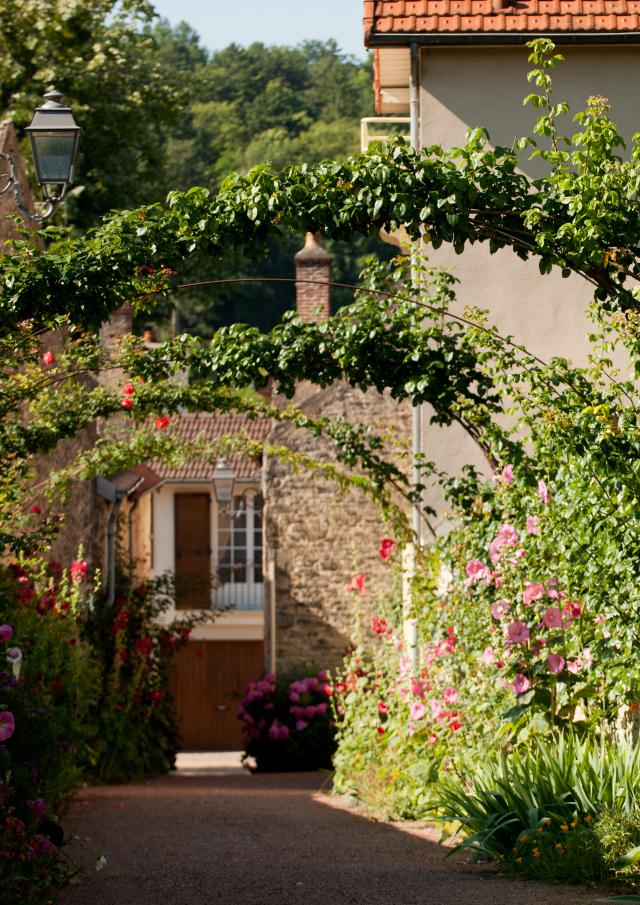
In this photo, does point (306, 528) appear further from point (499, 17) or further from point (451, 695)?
point (451, 695)

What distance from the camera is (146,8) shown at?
21734 mm

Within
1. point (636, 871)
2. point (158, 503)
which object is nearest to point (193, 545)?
point (158, 503)

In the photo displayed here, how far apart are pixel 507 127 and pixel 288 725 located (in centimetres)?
742

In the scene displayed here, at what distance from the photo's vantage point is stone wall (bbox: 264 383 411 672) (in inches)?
659

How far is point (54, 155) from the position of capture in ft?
24.1

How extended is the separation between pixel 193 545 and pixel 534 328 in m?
19.0

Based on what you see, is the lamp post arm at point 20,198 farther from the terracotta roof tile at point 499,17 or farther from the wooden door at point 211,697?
the wooden door at point 211,697

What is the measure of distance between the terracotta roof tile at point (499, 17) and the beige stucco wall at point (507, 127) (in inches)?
10.6

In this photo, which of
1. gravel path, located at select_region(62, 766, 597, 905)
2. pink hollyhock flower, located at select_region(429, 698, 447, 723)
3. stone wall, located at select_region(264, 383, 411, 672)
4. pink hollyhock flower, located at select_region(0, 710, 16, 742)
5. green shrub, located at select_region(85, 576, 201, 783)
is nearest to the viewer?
pink hollyhock flower, located at select_region(0, 710, 16, 742)

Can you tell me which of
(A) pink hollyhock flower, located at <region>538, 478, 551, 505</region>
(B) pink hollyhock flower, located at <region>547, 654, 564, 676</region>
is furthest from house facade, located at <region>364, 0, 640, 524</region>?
(B) pink hollyhock flower, located at <region>547, 654, 564, 676</region>

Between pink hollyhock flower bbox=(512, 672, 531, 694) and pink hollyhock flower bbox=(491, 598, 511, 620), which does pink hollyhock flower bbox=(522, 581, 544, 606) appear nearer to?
pink hollyhock flower bbox=(491, 598, 511, 620)

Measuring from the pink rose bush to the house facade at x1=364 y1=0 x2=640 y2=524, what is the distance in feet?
15.7

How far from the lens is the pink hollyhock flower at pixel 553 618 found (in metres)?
7.54

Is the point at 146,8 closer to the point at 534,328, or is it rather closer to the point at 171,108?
the point at 171,108
